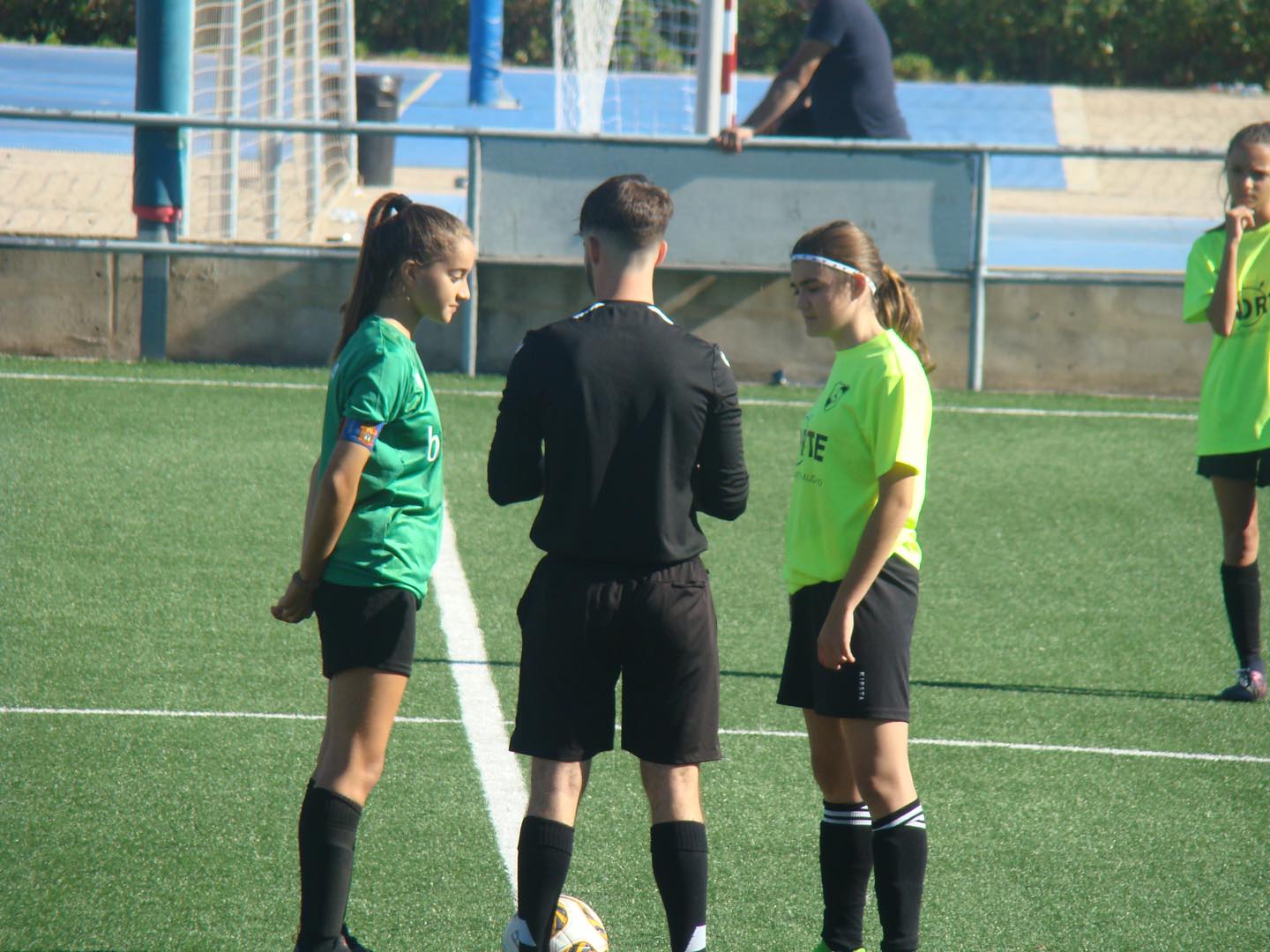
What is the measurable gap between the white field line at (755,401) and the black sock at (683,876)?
7.33 m

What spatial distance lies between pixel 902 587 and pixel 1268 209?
3061 millimetres

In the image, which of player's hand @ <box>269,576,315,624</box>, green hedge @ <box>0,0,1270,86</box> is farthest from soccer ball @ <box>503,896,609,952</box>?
green hedge @ <box>0,0,1270,86</box>

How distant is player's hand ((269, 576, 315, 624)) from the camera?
12.1 ft

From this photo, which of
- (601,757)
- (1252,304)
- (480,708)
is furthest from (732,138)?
(601,757)

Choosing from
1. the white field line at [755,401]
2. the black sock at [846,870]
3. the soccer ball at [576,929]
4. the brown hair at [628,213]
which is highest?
the brown hair at [628,213]

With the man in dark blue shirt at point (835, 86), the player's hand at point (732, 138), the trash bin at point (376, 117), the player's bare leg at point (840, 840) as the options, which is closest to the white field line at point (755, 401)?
the player's hand at point (732, 138)

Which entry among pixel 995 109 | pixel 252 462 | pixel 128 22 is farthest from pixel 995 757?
pixel 128 22

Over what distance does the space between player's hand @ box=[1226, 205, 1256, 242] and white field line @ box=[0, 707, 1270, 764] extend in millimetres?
1906

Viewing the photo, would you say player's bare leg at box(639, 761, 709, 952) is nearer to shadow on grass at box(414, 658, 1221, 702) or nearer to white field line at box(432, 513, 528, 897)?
white field line at box(432, 513, 528, 897)

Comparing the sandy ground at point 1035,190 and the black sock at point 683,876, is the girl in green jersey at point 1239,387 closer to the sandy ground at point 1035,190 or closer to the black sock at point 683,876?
the sandy ground at point 1035,190

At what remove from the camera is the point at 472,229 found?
37.5ft

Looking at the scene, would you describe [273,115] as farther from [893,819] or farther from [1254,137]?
[893,819]

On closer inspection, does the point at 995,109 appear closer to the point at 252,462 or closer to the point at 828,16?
the point at 828,16

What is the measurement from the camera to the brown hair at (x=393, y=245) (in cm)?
370
